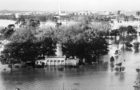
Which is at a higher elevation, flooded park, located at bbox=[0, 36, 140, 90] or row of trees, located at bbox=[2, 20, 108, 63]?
row of trees, located at bbox=[2, 20, 108, 63]

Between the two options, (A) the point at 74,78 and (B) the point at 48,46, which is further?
(B) the point at 48,46

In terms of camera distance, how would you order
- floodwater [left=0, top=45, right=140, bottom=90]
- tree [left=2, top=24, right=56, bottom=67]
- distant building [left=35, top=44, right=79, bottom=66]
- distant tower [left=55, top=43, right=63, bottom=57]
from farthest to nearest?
distant tower [left=55, top=43, right=63, bottom=57] < distant building [left=35, top=44, right=79, bottom=66] < tree [left=2, top=24, right=56, bottom=67] < floodwater [left=0, top=45, right=140, bottom=90]

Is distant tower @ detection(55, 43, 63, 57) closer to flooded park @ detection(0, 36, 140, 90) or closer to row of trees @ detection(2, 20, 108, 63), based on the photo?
row of trees @ detection(2, 20, 108, 63)

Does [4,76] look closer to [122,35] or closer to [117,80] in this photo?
[117,80]

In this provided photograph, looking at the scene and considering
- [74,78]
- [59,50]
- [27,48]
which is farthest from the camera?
[59,50]

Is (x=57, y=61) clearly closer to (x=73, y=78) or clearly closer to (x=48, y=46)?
(x=48, y=46)

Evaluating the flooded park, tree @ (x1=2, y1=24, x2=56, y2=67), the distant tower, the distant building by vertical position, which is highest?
tree @ (x1=2, y1=24, x2=56, y2=67)

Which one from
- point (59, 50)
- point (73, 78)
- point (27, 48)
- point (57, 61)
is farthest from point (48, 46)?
point (73, 78)

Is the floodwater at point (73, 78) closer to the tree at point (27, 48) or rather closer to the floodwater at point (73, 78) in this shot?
the floodwater at point (73, 78)

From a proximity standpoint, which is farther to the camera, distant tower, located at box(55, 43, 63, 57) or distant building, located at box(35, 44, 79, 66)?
distant tower, located at box(55, 43, 63, 57)

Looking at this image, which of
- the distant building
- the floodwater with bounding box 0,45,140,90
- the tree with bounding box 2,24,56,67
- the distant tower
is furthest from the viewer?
the distant tower
